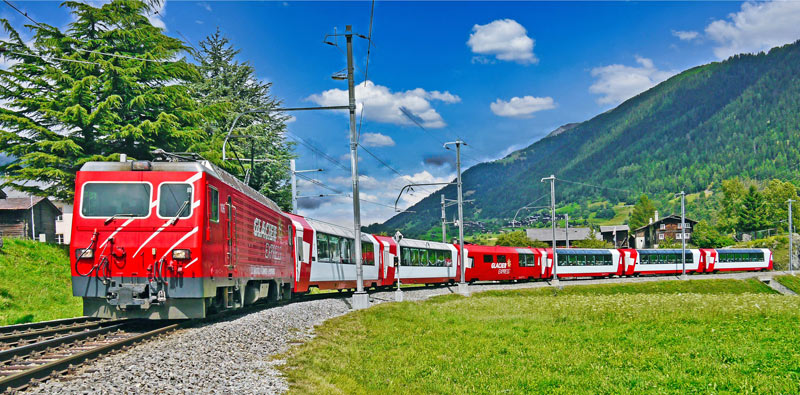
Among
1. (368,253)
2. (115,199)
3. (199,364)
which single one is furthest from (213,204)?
(368,253)

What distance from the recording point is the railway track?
8852 millimetres

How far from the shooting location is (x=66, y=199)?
29.8 metres

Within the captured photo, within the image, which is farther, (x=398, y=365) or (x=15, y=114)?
(x=15, y=114)

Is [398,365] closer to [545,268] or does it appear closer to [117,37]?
[117,37]

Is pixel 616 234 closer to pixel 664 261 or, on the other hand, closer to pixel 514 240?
pixel 514 240

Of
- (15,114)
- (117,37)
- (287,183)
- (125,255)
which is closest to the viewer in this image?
(125,255)

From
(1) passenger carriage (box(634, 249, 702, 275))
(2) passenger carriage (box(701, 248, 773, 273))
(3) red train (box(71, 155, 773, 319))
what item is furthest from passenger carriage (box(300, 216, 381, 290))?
(2) passenger carriage (box(701, 248, 773, 273))

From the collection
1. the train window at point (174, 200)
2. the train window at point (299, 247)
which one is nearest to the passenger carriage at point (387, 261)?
the train window at point (299, 247)

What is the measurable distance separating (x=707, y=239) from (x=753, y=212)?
24012 millimetres

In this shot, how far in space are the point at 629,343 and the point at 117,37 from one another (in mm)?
27958

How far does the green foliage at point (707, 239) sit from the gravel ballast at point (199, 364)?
373 feet

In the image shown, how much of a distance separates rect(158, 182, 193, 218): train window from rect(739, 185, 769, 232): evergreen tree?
139042mm

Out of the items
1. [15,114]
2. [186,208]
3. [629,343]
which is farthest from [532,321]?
[15,114]

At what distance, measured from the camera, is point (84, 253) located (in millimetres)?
13492
